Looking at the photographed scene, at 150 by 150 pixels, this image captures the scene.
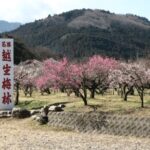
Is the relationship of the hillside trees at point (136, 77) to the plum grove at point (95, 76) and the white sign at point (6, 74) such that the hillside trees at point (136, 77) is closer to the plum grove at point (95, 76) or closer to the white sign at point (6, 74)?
the plum grove at point (95, 76)

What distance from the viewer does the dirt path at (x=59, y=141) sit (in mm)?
16391

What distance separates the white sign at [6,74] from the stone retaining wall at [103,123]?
660 cm

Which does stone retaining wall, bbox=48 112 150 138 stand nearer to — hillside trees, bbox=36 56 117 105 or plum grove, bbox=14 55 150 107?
plum grove, bbox=14 55 150 107

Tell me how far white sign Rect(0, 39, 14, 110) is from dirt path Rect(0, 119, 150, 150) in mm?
7579

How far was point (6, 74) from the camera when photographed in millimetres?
30781

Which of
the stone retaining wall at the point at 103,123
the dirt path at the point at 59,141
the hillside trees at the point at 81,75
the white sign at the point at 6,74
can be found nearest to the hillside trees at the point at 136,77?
the hillside trees at the point at 81,75

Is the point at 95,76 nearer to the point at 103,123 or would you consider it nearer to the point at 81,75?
the point at 81,75

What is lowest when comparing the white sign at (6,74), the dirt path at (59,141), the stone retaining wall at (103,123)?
the dirt path at (59,141)

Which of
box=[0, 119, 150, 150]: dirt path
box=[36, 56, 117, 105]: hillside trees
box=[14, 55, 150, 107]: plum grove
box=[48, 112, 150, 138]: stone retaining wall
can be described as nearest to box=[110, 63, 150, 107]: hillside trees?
box=[14, 55, 150, 107]: plum grove

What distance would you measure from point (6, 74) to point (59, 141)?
13.6 m

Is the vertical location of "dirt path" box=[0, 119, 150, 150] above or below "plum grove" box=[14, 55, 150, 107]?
below

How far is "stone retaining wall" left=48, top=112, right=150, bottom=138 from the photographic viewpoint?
20.4 metres

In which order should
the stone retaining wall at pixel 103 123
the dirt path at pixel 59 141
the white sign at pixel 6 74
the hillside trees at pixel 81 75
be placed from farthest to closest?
the hillside trees at pixel 81 75
the white sign at pixel 6 74
the stone retaining wall at pixel 103 123
the dirt path at pixel 59 141

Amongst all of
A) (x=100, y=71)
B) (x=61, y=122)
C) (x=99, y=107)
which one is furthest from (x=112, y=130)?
(x=100, y=71)
